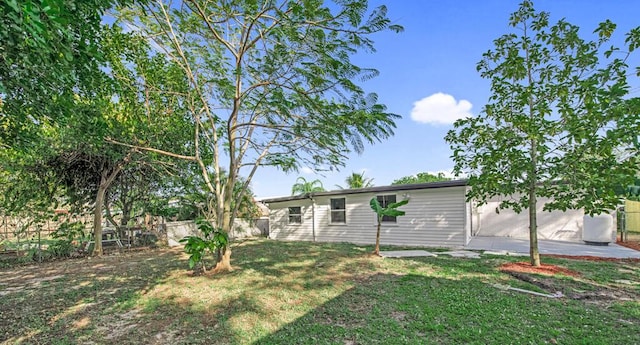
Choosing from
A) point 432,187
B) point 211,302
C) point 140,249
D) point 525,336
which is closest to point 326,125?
point 211,302

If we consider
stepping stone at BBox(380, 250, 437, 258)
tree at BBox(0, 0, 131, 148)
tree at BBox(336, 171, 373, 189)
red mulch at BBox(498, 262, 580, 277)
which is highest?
tree at BBox(0, 0, 131, 148)

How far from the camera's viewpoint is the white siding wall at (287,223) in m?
15.0

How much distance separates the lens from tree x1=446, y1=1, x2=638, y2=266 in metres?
5.50

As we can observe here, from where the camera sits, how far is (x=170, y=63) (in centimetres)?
746

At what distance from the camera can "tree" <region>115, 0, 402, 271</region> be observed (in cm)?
454

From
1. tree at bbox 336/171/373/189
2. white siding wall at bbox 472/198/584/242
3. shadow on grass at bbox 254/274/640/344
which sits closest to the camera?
shadow on grass at bbox 254/274/640/344

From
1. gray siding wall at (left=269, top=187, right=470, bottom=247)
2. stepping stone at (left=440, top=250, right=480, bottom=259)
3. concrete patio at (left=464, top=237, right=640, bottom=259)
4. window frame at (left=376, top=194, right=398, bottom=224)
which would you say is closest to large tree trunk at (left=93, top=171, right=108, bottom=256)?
gray siding wall at (left=269, top=187, right=470, bottom=247)

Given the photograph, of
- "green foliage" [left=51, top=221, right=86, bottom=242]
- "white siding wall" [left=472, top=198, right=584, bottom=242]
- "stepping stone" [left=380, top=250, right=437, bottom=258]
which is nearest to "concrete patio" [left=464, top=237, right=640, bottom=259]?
"white siding wall" [left=472, top=198, right=584, bottom=242]

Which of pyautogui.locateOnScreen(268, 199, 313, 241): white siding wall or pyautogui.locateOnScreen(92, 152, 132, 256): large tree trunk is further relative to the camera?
pyautogui.locateOnScreen(268, 199, 313, 241): white siding wall

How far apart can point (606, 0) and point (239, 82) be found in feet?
25.2

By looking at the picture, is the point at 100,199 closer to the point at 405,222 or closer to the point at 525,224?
the point at 405,222

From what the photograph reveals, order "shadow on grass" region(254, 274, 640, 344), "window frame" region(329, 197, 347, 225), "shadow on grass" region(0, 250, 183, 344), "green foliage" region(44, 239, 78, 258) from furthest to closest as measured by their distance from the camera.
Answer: "window frame" region(329, 197, 347, 225), "green foliage" region(44, 239, 78, 258), "shadow on grass" region(0, 250, 183, 344), "shadow on grass" region(254, 274, 640, 344)

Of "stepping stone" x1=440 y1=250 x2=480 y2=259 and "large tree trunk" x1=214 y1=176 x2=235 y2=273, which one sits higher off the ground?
"large tree trunk" x1=214 y1=176 x2=235 y2=273

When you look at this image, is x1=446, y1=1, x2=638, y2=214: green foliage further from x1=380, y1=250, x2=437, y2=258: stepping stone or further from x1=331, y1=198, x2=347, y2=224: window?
x1=331, y1=198, x2=347, y2=224: window
